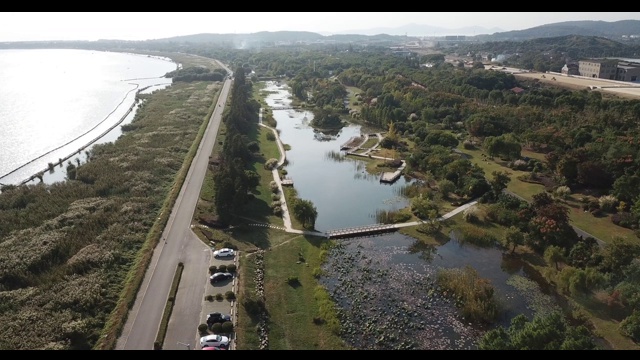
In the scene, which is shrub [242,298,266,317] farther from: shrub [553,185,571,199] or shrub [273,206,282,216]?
shrub [553,185,571,199]

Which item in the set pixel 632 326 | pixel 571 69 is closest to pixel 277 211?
pixel 632 326

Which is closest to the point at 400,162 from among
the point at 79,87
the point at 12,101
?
the point at 12,101

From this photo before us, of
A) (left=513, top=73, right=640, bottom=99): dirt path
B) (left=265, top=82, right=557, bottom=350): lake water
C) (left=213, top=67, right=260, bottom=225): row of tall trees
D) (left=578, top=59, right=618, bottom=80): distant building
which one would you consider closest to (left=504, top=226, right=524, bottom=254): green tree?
(left=265, top=82, right=557, bottom=350): lake water

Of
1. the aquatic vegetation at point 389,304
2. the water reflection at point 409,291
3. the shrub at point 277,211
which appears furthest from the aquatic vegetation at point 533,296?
the shrub at point 277,211

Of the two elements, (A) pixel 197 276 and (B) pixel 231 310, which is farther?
(A) pixel 197 276

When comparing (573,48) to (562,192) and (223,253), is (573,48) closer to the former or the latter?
(562,192)

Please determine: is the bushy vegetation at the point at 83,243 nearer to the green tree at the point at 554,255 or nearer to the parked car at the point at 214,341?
the parked car at the point at 214,341
